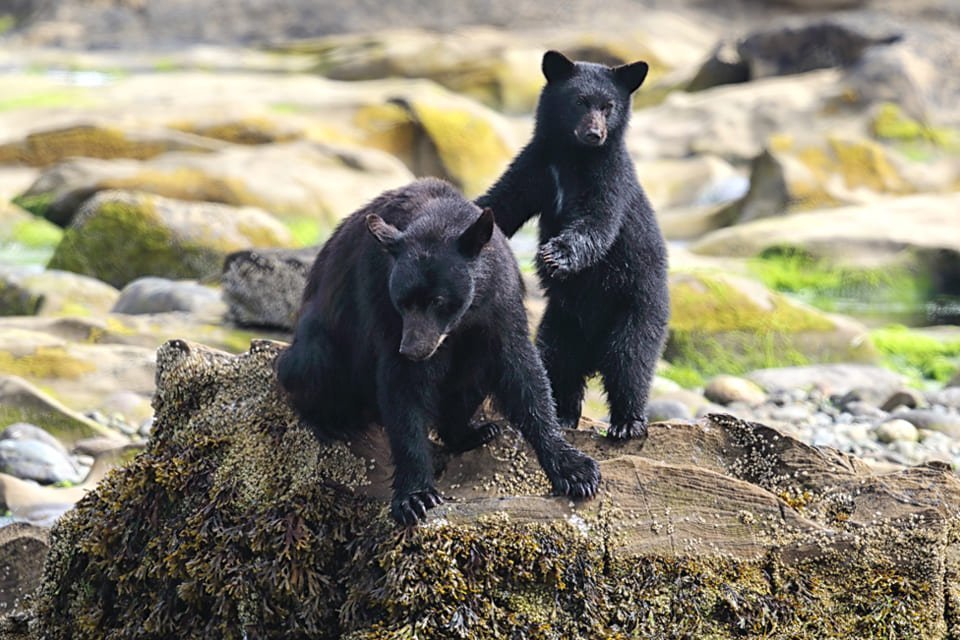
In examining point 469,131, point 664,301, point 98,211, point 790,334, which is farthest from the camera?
point 469,131

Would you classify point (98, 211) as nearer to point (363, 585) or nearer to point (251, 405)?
point (251, 405)

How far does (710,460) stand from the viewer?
5633 mm

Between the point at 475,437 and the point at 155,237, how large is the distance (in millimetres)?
11163

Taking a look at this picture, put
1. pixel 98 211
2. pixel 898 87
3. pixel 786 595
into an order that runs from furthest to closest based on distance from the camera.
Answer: pixel 898 87 < pixel 98 211 < pixel 786 595

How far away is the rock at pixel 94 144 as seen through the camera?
2105 cm

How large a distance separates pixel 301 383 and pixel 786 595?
88.2 inches

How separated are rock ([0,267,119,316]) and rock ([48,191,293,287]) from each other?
1218 mm

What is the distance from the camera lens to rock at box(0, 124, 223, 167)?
21047 mm

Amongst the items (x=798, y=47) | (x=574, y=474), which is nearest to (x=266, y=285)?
(x=574, y=474)

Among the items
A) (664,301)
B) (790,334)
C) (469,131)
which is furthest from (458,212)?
(469,131)

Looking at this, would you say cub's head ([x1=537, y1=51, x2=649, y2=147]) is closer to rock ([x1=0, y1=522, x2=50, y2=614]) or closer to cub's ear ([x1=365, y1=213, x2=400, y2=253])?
cub's ear ([x1=365, y1=213, x2=400, y2=253])

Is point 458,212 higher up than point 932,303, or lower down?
higher up

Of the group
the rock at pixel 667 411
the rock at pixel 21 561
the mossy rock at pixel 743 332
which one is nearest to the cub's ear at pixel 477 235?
the rock at pixel 21 561

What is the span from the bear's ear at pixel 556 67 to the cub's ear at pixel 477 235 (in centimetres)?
175
